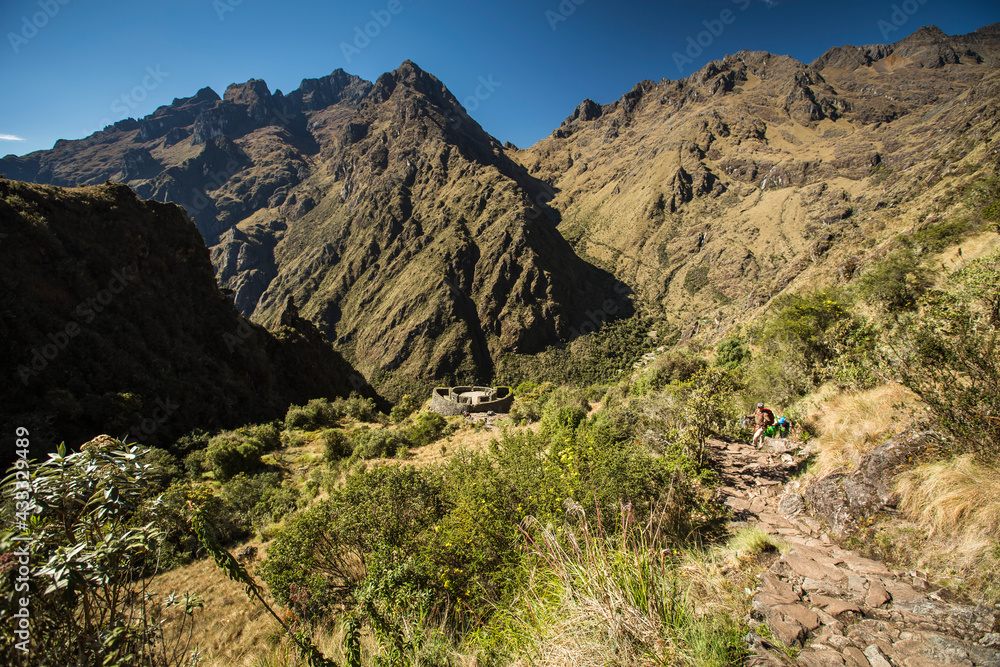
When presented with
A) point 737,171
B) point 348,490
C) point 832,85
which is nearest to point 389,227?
point 737,171

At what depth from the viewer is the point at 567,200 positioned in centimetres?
17000

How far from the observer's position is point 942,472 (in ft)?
12.2

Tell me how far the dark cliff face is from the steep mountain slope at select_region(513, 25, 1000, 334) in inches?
1603

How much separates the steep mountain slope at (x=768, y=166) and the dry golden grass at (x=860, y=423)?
2236 centimetres

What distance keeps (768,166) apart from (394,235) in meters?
119

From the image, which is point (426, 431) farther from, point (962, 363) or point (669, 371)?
point (962, 363)

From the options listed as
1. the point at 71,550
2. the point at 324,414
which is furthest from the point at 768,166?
the point at 71,550

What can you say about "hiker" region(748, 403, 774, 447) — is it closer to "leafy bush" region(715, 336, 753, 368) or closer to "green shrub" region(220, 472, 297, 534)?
"leafy bush" region(715, 336, 753, 368)

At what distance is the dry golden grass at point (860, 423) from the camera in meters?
5.02

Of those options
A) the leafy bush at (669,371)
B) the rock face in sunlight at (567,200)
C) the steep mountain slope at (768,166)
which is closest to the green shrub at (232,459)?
the leafy bush at (669,371)

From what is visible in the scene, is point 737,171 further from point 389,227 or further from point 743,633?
point 743,633

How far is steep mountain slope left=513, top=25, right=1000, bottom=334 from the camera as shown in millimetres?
59434

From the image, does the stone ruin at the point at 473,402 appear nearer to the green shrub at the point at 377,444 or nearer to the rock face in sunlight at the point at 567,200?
the green shrub at the point at 377,444

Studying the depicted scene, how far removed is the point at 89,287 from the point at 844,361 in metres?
36.8
